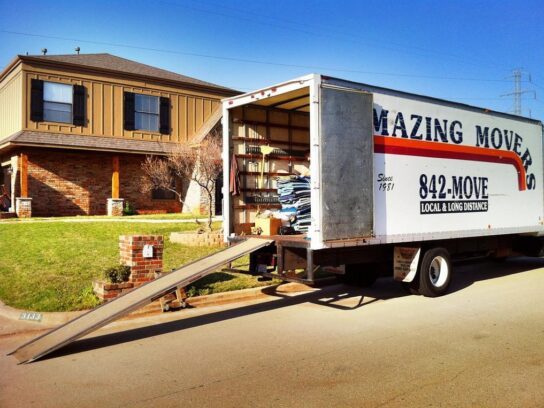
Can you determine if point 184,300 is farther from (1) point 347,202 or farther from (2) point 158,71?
(2) point 158,71

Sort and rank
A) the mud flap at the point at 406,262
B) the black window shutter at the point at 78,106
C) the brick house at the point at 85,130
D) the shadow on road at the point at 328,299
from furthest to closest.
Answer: the black window shutter at the point at 78,106
the brick house at the point at 85,130
the mud flap at the point at 406,262
the shadow on road at the point at 328,299

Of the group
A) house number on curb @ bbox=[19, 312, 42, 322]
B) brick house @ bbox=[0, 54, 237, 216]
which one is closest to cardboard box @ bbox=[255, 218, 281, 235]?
house number on curb @ bbox=[19, 312, 42, 322]

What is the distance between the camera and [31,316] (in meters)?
7.39

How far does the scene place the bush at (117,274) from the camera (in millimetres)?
8220

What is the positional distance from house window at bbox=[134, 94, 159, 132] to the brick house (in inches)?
1.8

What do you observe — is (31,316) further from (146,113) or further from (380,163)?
(146,113)

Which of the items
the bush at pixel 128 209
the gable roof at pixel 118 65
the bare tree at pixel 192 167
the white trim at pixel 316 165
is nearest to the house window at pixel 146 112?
the gable roof at pixel 118 65

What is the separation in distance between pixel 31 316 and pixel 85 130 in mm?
16393

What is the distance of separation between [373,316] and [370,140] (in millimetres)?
2651

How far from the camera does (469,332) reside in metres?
6.70

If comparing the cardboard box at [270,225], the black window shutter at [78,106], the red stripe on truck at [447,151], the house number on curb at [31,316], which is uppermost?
the black window shutter at [78,106]

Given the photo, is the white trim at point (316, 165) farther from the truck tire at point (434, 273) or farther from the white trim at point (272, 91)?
the truck tire at point (434, 273)

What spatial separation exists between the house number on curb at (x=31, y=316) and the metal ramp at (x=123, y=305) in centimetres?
128

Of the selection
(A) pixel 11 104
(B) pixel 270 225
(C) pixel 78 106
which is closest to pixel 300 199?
(B) pixel 270 225
